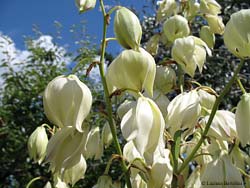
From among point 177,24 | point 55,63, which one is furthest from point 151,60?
point 55,63

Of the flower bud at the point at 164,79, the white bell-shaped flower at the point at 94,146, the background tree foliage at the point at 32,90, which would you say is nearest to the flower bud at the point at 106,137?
the white bell-shaped flower at the point at 94,146

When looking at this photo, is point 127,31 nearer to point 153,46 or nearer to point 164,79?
point 164,79

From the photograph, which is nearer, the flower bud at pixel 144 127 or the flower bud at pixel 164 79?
the flower bud at pixel 144 127

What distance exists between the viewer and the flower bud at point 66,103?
702mm

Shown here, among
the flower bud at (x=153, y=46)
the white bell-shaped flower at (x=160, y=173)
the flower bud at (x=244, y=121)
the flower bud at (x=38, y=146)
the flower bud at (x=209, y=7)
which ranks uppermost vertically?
the flower bud at (x=209, y=7)

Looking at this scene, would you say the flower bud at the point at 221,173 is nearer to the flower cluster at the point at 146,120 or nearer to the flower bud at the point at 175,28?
the flower cluster at the point at 146,120

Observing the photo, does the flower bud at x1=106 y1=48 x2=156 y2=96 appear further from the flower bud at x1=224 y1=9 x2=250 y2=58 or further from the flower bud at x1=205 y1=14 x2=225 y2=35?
the flower bud at x1=205 y1=14 x2=225 y2=35

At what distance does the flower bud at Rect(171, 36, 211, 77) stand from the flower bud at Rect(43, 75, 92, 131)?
244 mm

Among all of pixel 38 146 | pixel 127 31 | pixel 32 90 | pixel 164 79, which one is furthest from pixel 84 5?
pixel 32 90

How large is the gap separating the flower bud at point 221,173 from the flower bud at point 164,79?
0.65 feet

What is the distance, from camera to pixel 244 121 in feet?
2.44

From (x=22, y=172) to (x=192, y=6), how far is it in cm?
552

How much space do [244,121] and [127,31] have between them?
0.67 feet

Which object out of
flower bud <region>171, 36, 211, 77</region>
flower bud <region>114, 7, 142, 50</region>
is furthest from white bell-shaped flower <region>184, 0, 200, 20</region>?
flower bud <region>114, 7, 142, 50</region>
